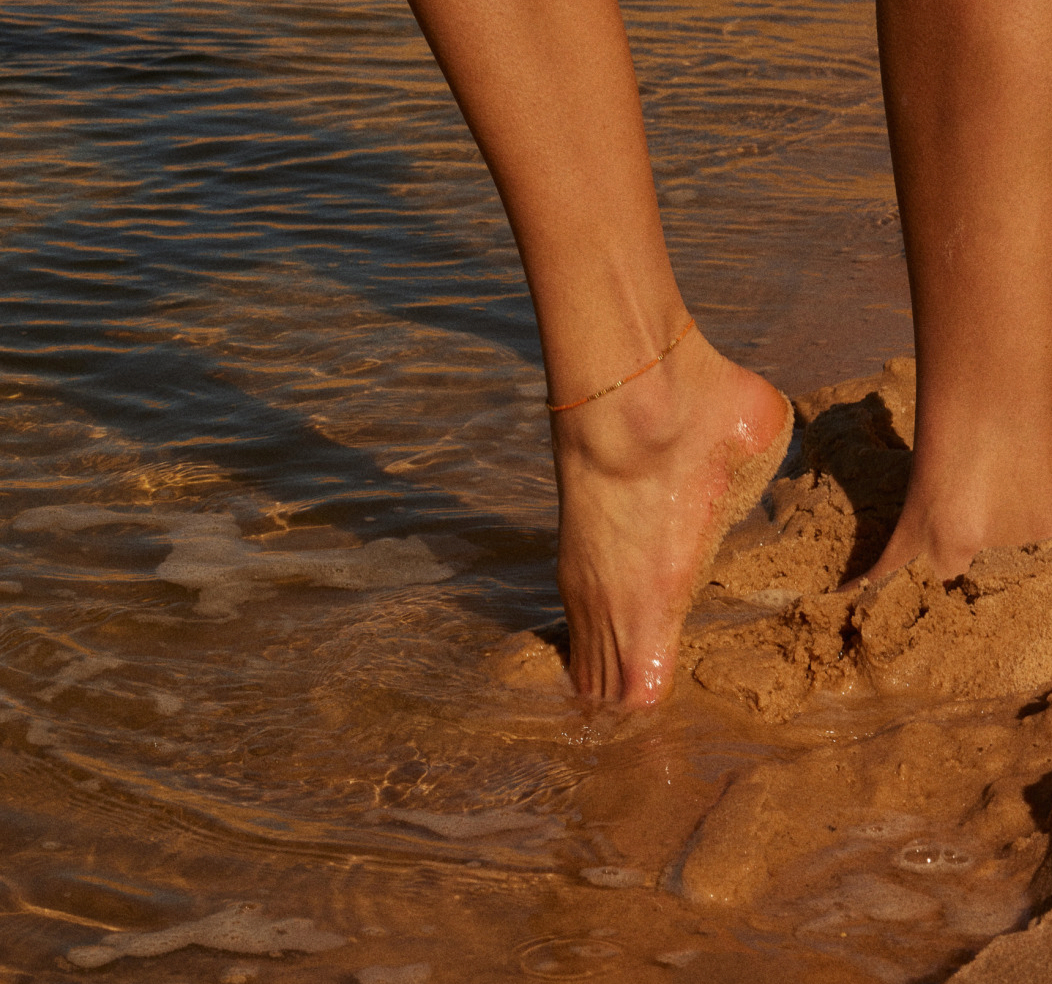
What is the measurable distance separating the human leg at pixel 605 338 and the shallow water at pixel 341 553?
16 centimetres

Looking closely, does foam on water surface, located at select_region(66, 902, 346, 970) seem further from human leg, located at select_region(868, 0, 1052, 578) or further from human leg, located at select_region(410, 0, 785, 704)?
human leg, located at select_region(868, 0, 1052, 578)

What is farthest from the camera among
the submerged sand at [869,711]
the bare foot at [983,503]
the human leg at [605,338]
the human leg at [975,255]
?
the bare foot at [983,503]

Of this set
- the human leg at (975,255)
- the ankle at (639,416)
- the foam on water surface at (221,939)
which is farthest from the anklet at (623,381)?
the foam on water surface at (221,939)

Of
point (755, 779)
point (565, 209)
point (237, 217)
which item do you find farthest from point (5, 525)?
point (237, 217)

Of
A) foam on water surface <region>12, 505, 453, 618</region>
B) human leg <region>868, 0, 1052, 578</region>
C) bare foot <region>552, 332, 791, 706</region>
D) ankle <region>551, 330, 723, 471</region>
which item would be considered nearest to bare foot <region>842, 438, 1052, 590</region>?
human leg <region>868, 0, 1052, 578</region>

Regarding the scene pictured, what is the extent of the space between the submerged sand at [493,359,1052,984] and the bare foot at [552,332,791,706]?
0.29ft

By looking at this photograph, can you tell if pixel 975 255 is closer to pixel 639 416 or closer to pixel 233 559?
pixel 639 416

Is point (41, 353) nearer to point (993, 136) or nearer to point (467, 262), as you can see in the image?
point (467, 262)

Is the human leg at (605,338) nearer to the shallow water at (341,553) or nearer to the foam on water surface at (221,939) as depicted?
the shallow water at (341,553)

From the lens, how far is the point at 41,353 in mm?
3334

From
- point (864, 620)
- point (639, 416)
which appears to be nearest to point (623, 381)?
point (639, 416)

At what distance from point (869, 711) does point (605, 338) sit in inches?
23.5

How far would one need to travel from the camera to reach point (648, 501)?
1.76 meters

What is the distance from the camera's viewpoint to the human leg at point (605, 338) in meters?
1.53
